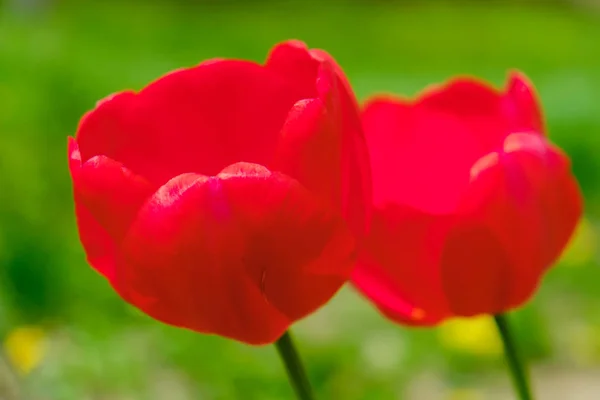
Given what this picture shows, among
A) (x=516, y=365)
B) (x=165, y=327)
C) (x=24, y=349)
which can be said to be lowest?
(x=165, y=327)

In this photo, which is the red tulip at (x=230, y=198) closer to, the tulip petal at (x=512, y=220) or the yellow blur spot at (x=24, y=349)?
the tulip petal at (x=512, y=220)

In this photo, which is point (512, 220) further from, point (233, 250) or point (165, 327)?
point (165, 327)

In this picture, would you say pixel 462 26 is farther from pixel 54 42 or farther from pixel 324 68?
pixel 324 68

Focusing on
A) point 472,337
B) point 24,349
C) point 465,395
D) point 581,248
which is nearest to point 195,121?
point 24,349

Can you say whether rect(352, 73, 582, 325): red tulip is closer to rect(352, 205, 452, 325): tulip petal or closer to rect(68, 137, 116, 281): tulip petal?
rect(352, 205, 452, 325): tulip petal

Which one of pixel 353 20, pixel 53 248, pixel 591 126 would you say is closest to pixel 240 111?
pixel 53 248

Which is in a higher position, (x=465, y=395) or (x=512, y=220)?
(x=512, y=220)
